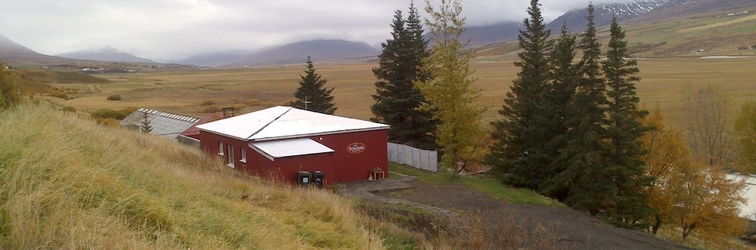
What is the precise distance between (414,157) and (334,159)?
703 cm

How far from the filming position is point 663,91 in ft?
221

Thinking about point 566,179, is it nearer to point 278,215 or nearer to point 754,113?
point 278,215

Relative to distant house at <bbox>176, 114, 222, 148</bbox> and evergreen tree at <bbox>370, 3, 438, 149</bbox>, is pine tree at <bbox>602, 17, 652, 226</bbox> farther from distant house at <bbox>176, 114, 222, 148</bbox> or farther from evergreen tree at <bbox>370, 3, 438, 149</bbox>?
distant house at <bbox>176, 114, 222, 148</bbox>

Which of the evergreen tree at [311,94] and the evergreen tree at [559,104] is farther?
the evergreen tree at [311,94]

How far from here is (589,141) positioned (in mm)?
20656

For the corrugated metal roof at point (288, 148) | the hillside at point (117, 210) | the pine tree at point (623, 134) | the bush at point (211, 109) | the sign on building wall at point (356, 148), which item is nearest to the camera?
the hillside at point (117, 210)

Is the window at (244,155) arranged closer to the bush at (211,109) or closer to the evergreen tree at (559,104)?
the evergreen tree at (559,104)

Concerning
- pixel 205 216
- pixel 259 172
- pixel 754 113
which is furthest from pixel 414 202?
pixel 754 113

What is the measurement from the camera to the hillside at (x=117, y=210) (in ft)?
13.6

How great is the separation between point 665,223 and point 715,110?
56.5 ft

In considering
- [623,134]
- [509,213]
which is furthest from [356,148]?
[623,134]

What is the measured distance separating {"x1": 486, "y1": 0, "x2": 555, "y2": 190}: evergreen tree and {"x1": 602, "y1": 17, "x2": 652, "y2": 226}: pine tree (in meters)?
3.79

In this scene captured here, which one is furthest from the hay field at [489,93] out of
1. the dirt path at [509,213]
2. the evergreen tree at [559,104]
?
the dirt path at [509,213]

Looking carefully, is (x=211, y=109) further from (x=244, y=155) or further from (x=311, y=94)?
(x=244, y=155)
